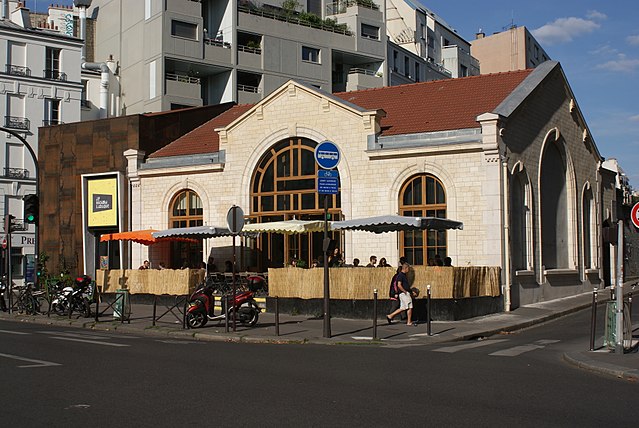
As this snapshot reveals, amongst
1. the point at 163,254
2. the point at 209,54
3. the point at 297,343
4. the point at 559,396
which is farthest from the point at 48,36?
the point at 559,396

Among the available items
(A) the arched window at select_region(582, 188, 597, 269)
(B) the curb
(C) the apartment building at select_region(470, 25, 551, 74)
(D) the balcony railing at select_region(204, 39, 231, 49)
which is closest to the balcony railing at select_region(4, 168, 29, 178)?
(D) the balcony railing at select_region(204, 39, 231, 49)

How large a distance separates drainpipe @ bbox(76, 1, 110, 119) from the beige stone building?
20.0m

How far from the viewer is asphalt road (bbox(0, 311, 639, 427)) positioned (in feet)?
26.4

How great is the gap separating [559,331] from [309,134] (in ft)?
38.2

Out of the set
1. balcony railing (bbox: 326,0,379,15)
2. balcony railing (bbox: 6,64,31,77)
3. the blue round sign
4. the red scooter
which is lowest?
the red scooter

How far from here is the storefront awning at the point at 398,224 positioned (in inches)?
866

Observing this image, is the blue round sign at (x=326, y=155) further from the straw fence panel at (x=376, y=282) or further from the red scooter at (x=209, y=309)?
the straw fence panel at (x=376, y=282)

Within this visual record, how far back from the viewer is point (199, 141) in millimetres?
31797

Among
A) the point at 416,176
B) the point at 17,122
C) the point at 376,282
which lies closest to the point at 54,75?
the point at 17,122

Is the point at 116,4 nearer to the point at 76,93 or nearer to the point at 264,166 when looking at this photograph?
the point at 76,93

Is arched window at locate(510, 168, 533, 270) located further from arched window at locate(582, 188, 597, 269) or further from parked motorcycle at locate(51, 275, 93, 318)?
parked motorcycle at locate(51, 275, 93, 318)

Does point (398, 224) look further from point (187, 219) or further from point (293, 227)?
point (187, 219)

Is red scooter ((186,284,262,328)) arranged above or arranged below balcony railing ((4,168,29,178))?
below

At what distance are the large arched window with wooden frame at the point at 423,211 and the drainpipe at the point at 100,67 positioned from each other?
30.8m
